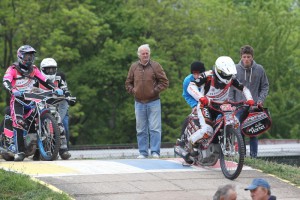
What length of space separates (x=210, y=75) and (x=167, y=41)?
37883 millimetres

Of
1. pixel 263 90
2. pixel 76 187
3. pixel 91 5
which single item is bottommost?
pixel 76 187

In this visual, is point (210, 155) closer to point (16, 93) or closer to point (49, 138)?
point (49, 138)

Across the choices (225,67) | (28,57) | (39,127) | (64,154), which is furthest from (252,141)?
(28,57)

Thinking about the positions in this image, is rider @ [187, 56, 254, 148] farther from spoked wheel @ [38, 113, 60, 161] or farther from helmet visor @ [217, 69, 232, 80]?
spoked wheel @ [38, 113, 60, 161]

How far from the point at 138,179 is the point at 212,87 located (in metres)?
1.79

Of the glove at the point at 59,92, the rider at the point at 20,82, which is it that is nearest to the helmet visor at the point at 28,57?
the rider at the point at 20,82

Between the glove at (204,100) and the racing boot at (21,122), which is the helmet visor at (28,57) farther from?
the glove at (204,100)

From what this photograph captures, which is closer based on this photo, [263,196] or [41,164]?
[263,196]

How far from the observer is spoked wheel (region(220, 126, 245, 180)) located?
11.3m

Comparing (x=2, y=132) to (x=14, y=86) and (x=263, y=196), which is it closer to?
(x=14, y=86)

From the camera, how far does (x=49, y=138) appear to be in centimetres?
1360

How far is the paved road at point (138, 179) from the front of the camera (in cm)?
1022

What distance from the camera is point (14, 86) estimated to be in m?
14.0

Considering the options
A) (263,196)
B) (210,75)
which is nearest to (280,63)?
(210,75)
